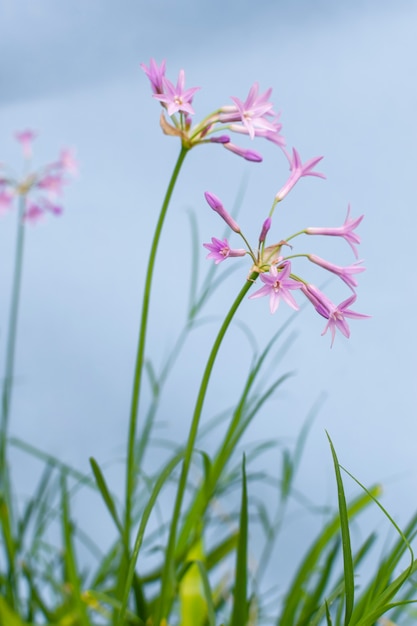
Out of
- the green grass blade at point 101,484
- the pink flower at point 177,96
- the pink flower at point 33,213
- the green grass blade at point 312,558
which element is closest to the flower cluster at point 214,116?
the pink flower at point 177,96

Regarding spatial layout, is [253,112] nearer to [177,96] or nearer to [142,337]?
[177,96]

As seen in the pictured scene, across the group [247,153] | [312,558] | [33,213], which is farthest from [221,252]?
[33,213]

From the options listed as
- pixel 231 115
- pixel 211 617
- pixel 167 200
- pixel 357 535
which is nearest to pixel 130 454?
pixel 211 617

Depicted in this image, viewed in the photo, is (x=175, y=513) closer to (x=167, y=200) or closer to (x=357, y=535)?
(x=167, y=200)

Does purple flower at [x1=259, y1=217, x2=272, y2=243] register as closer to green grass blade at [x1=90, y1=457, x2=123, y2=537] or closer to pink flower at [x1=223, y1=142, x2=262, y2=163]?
pink flower at [x1=223, y1=142, x2=262, y2=163]

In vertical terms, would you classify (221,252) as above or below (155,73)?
below

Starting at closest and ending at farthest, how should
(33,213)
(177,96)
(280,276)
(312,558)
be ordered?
(280,276), (177,96), (312,558), (33,213)

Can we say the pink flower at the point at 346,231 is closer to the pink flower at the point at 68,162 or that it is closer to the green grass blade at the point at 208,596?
the green grass blade at the point at 208,596

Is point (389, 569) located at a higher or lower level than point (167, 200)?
lower
